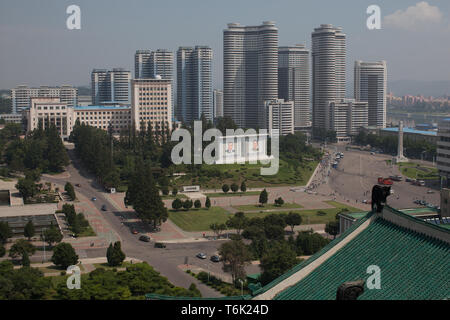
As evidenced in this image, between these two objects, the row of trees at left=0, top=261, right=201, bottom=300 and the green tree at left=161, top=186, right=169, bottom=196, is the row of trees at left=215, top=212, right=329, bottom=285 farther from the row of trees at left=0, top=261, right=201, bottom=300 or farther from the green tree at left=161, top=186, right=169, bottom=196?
the green tree at left=161, top=186, right=169, bottom=196

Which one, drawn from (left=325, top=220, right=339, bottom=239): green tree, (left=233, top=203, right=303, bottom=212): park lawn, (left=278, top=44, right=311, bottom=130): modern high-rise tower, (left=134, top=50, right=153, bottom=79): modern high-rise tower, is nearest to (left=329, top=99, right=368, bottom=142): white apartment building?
(left=278, top=44, right=311, bottom=130): modern high-rise tower

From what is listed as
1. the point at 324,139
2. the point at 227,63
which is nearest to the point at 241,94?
the point at 227,63

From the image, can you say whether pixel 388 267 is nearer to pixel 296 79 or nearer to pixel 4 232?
pixel 4 232

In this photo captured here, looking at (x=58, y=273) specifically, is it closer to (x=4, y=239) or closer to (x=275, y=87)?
(x=4, y=239)

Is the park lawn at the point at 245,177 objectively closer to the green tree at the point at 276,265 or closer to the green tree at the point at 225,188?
the green tree at the point at 225,188

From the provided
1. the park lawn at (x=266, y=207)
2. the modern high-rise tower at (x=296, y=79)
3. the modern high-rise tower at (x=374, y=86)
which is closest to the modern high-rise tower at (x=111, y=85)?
the modern high-rise tower at (x=296, y=79)

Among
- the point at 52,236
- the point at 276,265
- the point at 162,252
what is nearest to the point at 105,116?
the point at 52,236
